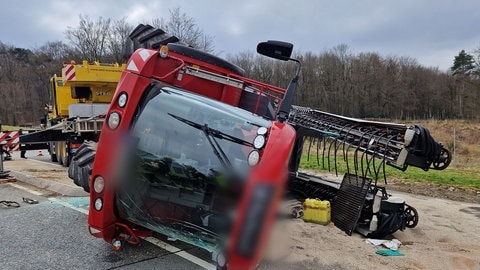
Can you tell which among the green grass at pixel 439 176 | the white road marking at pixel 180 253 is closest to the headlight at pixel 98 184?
the white road marking at pixel 180 253

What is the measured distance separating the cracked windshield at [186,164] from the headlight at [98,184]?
0.19 meters

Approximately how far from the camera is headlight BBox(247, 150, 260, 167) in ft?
7.52

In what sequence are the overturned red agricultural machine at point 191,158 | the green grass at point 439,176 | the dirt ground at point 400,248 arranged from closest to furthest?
the overturned red agricultural machine at point 191,158 → the dirt ground at point 400,248 → the green grass at point 439,176

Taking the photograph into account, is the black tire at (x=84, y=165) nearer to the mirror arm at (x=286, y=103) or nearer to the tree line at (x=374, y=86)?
the mirror arm at (x=286, y=103)

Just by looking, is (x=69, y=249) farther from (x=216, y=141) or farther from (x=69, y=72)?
(x=69, y=72)

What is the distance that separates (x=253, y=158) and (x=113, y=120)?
1.52 m

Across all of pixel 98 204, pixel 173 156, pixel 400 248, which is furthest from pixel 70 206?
pixel 400 248

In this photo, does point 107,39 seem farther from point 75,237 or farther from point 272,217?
point 272,217

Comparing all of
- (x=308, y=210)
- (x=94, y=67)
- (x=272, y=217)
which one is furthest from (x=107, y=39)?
(x=272, y=217)

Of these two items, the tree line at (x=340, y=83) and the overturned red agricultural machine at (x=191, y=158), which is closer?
the overturned red agricultural machine at (x=191, y=158)

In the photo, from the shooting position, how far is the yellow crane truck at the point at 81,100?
1048 cm

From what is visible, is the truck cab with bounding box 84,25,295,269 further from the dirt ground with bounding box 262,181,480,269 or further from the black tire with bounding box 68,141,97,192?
the black tire with bounding box 68,141,97,192

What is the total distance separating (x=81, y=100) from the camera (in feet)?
39.2

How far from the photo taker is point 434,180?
1252cm
